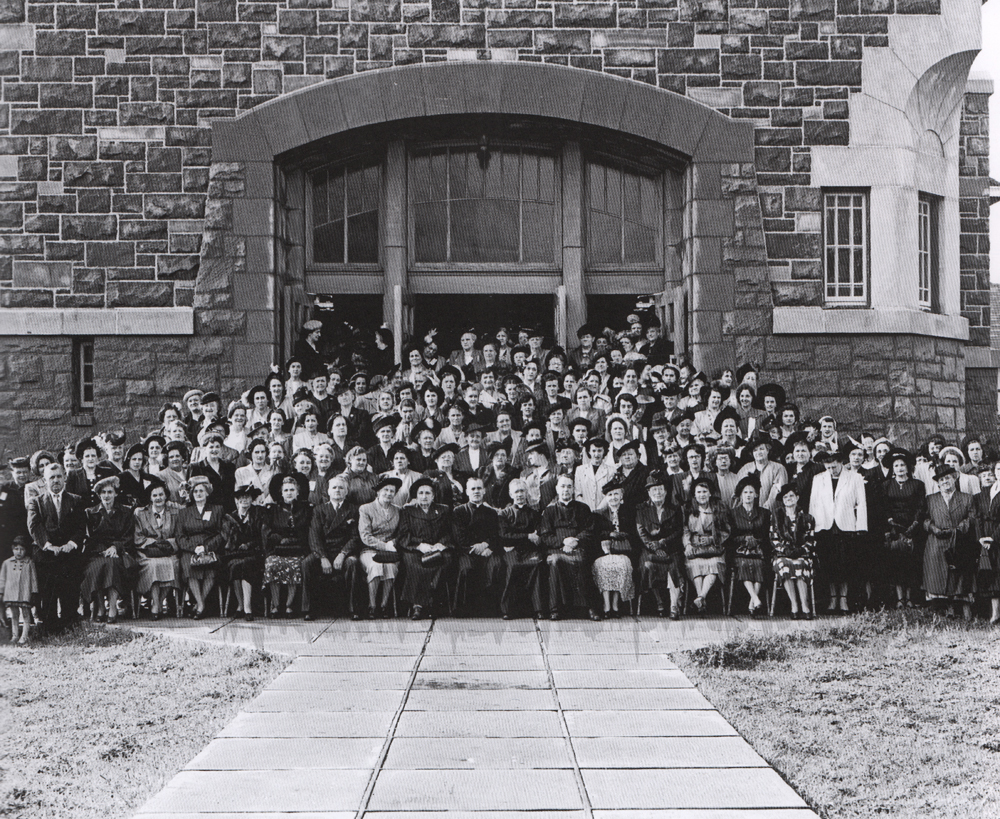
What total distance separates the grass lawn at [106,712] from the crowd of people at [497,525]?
95 cm

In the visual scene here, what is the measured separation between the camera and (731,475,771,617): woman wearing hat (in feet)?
31.1

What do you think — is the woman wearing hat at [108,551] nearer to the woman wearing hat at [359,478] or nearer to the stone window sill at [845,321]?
the woman wearing hat at [359,478]

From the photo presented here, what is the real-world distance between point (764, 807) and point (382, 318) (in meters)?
10.3

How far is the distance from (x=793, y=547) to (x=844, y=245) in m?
5.15

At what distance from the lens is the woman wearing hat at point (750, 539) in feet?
31.1

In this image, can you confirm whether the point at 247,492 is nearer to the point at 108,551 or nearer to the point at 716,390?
the point at 108,551

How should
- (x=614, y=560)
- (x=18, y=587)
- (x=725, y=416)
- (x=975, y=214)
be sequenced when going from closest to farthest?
(x=18, y=587) < (x=614, y=560) < (x=725, y=416) < (x=975, y=214)

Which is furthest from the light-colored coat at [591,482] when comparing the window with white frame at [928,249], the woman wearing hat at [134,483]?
the window with white frame at [928,249]

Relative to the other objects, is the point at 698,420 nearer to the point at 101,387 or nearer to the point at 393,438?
the point at 393,438

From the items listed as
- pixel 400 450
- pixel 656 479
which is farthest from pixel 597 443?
pixel 400 450

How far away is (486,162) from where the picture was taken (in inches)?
554

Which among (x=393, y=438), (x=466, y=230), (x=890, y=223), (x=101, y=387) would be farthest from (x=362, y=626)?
(x=890, y=223)

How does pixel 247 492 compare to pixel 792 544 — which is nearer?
pixel 792 544

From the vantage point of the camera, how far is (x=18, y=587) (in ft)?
29.4
